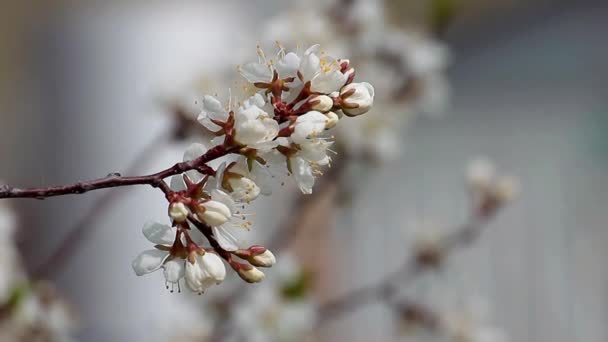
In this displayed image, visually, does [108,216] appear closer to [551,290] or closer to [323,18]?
[323,18]

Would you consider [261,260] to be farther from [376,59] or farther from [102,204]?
[376,59]

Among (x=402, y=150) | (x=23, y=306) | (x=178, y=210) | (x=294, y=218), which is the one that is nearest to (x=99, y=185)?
(x=178, y=210)

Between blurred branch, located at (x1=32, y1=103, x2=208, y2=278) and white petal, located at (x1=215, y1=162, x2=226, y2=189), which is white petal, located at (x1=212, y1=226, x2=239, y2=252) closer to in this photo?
white petal, located at (x1=215, y1=162, x2=226, y2=189)

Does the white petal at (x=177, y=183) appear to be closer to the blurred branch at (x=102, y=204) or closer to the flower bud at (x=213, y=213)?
the flower bud at (x=213, y=213)

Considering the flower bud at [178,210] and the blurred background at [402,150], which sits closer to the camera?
the flower bud at [178,210]

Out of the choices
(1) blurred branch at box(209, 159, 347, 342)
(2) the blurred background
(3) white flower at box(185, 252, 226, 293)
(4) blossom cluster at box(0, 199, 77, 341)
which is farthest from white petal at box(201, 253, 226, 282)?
(2) the blurred background

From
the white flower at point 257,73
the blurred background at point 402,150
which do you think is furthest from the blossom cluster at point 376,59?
the blurred background at point 402,150

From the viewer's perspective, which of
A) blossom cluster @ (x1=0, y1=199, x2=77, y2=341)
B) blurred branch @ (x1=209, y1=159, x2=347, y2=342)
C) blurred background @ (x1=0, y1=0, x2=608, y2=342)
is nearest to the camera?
blossom cluster @ (x1=0, y1=199, x2=77, y2=341)

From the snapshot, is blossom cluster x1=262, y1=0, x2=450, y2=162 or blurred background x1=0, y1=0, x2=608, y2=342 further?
blurred background x1=0, y1=0, x2=608, y2=342
